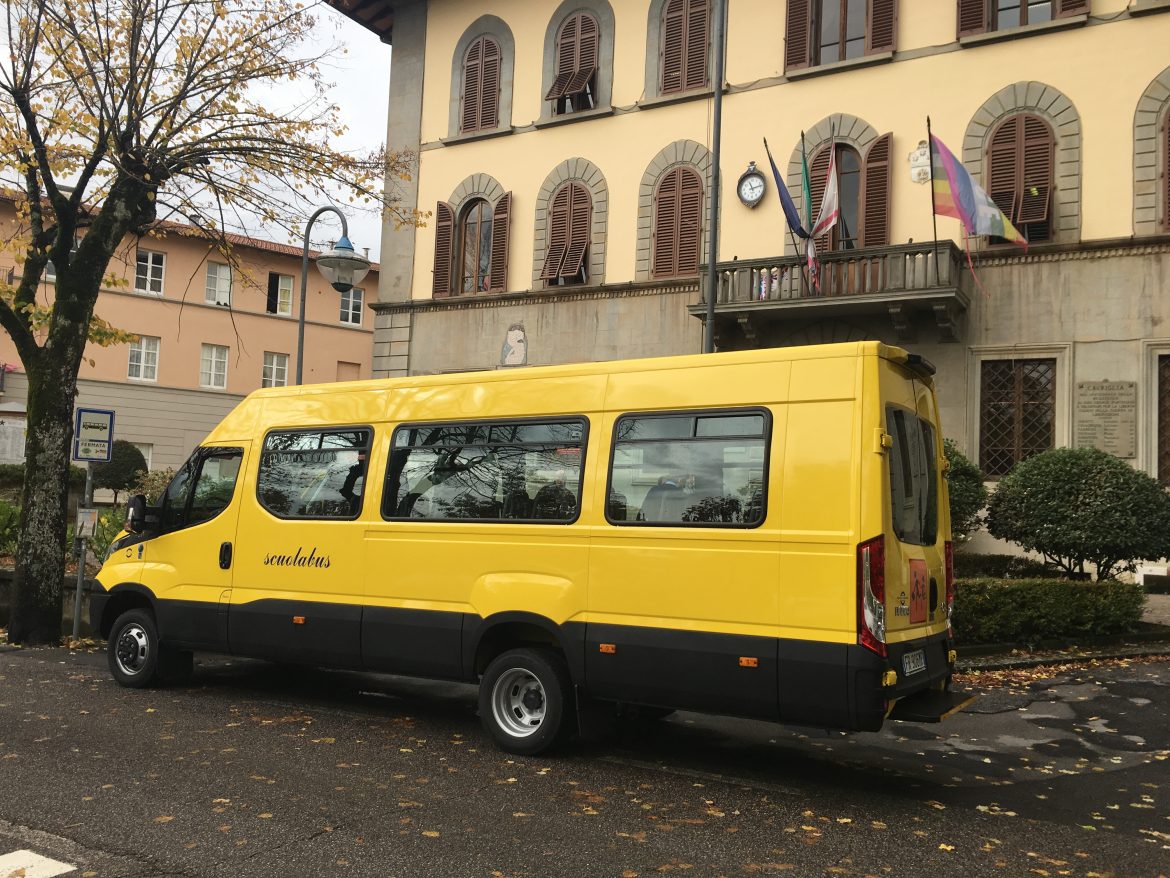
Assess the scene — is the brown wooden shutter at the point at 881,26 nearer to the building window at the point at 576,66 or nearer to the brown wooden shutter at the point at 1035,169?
the brown wooden shutter at the point at 1035,169

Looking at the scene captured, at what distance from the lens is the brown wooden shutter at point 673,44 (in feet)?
71.1

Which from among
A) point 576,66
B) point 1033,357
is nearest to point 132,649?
point 1033,357

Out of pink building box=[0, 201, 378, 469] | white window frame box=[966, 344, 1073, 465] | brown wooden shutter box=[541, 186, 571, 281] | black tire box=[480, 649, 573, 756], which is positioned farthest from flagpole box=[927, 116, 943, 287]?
pink building box=[0, 201, 378, 469]

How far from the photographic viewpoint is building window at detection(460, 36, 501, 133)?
79.0 ft

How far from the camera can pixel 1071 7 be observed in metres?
17.9

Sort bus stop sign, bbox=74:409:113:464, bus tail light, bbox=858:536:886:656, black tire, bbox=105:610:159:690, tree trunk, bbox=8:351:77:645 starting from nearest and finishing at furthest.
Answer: bus tail light, bbox=858:536:886:656 < black tire, bbox=105:610:159:690 < tree trunk, bbox=8:351:77:645 < bus stop sign, bbox=74:409:113:464

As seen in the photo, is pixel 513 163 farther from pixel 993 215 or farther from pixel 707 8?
pixel 993 215

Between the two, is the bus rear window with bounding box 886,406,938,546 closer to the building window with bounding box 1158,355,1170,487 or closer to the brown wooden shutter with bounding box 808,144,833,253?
the building window with bounding box 1158,355,1170,487

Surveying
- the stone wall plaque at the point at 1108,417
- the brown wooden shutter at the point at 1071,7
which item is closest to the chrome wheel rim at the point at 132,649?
the stone wall plaque at the point at 1108,417

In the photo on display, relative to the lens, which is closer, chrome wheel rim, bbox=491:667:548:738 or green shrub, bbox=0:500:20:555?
chrome wheel rim, bbox=491:667:548:738

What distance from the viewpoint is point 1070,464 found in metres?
14.2

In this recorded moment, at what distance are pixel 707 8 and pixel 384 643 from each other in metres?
17.2

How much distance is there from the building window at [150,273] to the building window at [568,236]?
2154 centimetres

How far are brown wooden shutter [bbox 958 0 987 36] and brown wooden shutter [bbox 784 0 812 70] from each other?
276 centimetres
